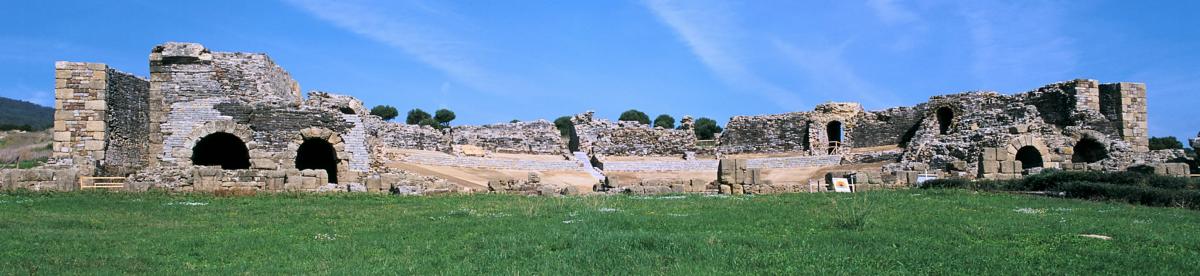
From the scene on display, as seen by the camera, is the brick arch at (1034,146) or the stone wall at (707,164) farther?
the stone wall at (707,164)

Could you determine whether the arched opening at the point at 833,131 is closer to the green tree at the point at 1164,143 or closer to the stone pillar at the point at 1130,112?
the stone pillar at the point at 1130,112

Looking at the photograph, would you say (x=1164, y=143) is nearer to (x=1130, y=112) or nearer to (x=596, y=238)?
(x=1130, y=112)

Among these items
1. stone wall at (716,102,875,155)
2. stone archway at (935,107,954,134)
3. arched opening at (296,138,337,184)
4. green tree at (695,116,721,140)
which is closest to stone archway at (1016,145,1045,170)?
stone archway at (935,107,954,134)

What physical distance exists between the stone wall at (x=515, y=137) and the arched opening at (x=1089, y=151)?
2312 centimetres

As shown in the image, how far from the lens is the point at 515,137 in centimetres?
4925

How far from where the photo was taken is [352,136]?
98.3 ft

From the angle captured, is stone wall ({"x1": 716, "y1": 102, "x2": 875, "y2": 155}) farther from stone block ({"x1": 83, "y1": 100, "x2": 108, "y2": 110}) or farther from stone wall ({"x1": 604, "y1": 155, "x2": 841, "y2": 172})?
stone block ({"x1": 83, "y1": 100, "x2": 108, "y2": 110})

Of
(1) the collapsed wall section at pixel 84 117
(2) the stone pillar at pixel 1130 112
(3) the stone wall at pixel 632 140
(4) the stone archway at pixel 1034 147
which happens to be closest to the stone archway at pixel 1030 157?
(4) the stone archway at pixel 1034 147

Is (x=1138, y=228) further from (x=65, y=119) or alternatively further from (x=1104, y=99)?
(x=1104, y=99)

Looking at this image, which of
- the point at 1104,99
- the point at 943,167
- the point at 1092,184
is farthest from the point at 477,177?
the point at 1104,99

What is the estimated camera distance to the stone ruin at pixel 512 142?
2700cm

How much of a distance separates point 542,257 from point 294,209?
8.65 metres

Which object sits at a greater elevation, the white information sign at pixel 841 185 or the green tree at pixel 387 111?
the green tree at pixel 387 111

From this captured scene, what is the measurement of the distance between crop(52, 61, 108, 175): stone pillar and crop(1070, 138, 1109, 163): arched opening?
33.4 meters
